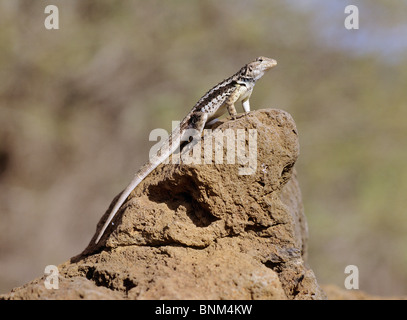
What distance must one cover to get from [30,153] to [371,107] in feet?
36.8

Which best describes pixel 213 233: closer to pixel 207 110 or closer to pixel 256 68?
pixel 207 110

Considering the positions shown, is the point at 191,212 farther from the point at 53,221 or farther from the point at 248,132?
the point at 53,221

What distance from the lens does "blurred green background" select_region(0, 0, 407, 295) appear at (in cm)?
1236

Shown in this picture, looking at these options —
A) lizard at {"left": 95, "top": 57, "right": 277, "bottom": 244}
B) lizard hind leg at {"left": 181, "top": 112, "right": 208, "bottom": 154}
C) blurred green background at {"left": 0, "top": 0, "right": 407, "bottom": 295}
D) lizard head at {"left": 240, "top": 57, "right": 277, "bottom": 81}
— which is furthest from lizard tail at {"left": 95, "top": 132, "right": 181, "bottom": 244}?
blurred green background at {"left": 0, "top": 0, "right": 407, "bottom": 295}

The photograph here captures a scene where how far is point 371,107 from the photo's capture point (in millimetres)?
17453

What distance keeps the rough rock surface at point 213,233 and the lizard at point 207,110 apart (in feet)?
1.47

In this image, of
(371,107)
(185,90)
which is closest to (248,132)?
(185,90)

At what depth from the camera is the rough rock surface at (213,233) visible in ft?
12.2

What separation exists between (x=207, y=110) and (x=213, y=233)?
1.64 meters

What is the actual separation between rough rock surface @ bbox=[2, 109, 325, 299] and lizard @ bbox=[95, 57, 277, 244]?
0.45 metres

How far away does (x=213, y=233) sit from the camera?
4027mm
